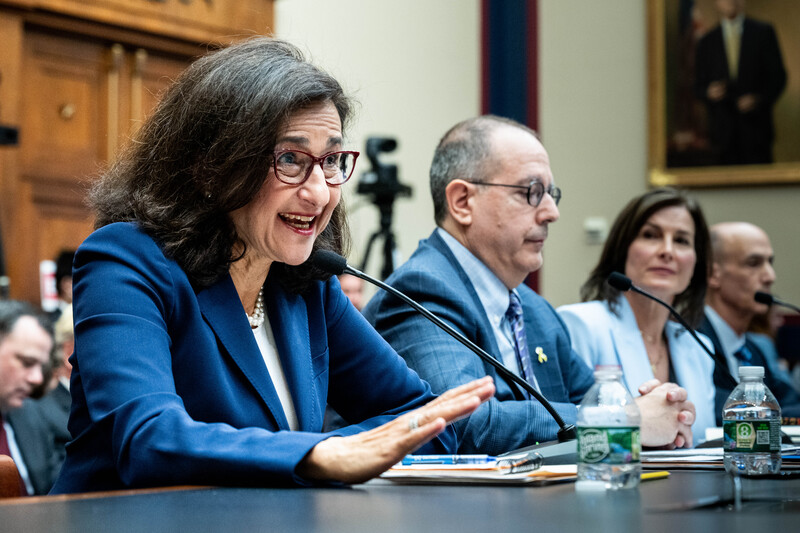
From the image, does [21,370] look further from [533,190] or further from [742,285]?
[742,285]

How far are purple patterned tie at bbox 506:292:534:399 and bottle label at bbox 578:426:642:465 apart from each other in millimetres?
1085

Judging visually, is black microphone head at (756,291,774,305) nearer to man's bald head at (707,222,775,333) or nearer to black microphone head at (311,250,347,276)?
man's bald head at (707,222,775,333)

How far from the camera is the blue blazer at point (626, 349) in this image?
278cm

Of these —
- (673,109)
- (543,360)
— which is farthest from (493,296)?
(673,109)

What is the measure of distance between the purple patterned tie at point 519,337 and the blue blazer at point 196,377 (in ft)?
1.69

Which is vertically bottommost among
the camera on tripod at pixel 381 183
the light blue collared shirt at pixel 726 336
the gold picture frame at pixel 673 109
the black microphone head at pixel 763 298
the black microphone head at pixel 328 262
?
the light blue collared shirt at pixel 726 336

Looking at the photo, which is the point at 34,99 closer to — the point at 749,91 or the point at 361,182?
the point at 361,182

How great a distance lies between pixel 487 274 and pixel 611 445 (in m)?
1.20

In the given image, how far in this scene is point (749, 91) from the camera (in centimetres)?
663

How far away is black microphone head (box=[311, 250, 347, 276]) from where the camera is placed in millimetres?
1722

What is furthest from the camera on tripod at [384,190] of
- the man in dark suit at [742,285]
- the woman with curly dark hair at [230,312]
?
the woman with curly dark hair at [230,312]

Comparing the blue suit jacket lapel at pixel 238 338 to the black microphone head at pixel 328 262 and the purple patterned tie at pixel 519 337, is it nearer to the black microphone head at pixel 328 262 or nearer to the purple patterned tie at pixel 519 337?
the black microphone head at pixel 328 262

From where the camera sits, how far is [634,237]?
3.02 meters

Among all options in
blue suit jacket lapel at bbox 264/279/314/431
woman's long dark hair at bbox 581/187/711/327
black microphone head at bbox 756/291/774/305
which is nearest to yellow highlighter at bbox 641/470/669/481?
blue suit jacket lapel at bbox 264/279/314/431
